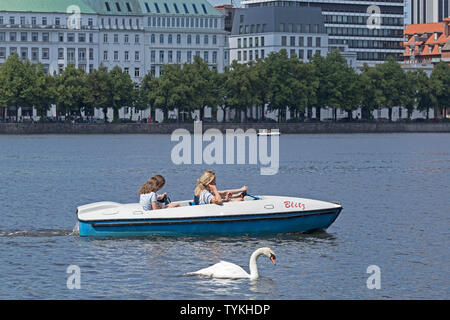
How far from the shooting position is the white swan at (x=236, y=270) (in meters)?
34.1

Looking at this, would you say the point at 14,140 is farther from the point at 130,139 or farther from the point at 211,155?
the point at 211,155

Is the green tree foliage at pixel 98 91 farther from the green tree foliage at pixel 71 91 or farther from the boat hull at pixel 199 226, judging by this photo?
the boat hull at pixel 199 226

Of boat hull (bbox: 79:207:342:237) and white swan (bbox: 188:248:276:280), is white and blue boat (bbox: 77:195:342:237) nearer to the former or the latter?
boat hull (bbox: 79:207:342:237)

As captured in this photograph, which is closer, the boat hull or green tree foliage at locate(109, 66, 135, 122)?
the boat hull

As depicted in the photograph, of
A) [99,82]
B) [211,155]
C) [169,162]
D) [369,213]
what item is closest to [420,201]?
[369,213]

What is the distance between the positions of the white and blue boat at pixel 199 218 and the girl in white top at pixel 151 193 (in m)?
0.32

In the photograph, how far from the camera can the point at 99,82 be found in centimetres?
19112

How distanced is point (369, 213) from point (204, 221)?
54.1 ft

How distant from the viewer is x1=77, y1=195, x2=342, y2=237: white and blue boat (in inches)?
1690

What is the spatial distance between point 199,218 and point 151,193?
2036 millimetres

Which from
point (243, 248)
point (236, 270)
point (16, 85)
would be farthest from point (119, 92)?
point (236, 270)

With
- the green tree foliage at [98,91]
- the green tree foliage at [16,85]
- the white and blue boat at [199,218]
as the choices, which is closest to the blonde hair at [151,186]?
the white and blue boat at [199,218]

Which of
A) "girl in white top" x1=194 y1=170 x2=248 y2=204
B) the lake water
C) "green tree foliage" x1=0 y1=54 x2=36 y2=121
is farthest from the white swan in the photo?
"green tree foliage" x1=0 y1=54 x2=36 y2=121
